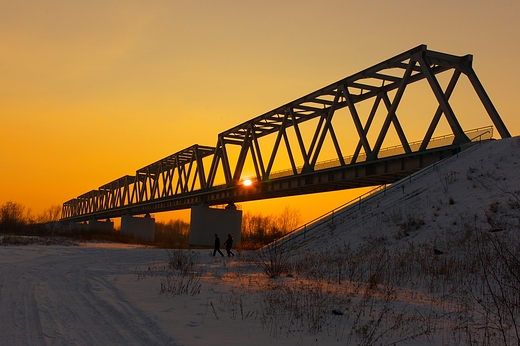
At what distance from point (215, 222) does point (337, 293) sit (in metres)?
57.8

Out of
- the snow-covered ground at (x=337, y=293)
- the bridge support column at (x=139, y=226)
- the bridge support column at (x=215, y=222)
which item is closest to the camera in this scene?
the snow-covered ground at (x=337, y=293)

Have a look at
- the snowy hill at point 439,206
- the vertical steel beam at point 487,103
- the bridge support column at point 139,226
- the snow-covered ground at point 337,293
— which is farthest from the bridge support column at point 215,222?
the snow-covered ground at point 337,293

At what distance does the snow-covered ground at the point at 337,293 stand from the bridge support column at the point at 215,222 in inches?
1728

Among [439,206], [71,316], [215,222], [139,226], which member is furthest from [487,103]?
[139,226]

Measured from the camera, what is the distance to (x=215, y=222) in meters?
69.7

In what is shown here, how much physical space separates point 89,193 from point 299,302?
152 m

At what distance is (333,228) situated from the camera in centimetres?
2688

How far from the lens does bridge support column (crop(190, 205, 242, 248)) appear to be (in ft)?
225

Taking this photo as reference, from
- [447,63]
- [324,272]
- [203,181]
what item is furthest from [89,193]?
[324,272]

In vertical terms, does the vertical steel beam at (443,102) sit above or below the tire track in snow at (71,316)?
above

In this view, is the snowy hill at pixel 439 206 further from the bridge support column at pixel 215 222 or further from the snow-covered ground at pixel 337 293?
the bridge support column at pixel 215 222

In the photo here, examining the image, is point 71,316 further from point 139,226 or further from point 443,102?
point 139,226

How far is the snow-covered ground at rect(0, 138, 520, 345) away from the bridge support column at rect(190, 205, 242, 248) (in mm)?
43887

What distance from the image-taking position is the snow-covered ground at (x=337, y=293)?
8391mm
